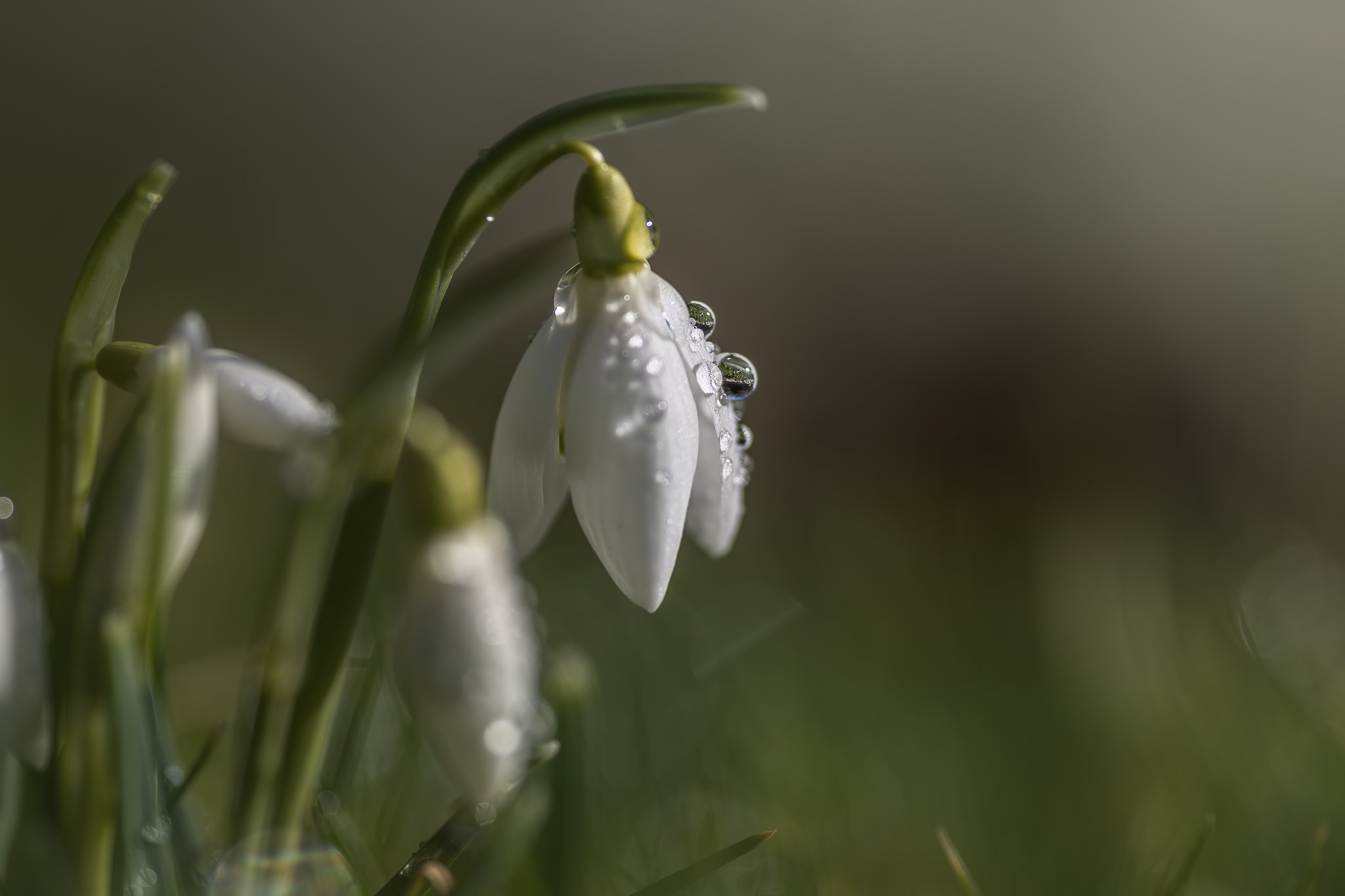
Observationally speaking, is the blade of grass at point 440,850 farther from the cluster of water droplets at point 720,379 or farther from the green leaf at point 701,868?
the cluster of water droplets at point 720,379

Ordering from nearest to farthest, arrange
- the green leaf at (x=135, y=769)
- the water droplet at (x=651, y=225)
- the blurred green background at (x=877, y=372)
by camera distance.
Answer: the green leaf at (x=135, y=769) < the water droplet at (x=651, y=225) < the blurred green background at (x=877, y=372)

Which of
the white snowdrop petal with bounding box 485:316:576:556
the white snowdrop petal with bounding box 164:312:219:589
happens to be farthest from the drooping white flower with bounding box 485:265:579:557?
the white snowdrop petal with bounding box 164:312:219:589

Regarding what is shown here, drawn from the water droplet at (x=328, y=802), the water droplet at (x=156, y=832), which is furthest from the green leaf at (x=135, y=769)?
the water droplet at (x=328, y=802)

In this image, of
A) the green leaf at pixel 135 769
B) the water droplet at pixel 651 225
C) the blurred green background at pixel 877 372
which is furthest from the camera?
the blurred green background at pixel 877 372

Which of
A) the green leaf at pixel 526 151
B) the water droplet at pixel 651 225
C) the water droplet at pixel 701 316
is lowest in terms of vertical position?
the water droplet at pixel 701 316

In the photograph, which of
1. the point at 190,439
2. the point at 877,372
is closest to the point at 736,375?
the point at 190,439

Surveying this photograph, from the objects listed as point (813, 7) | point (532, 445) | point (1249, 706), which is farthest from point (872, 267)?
point (532, 445)

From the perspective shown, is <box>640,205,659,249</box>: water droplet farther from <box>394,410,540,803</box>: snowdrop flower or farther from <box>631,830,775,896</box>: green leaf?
<box>631,830,775,896</box>: green leaf

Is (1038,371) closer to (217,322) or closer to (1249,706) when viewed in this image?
(1249,706)
